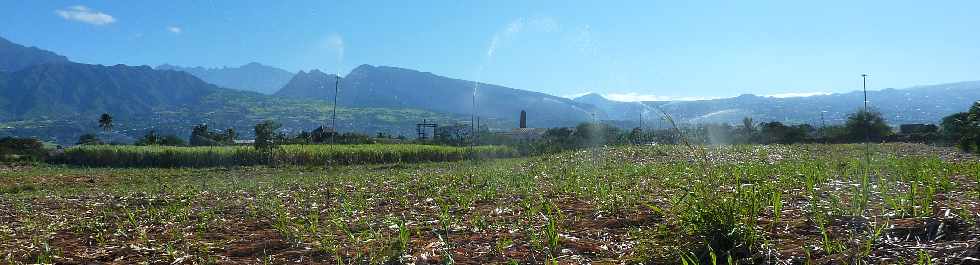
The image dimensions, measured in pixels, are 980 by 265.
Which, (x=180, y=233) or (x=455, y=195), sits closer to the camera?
(x=180, y=233)

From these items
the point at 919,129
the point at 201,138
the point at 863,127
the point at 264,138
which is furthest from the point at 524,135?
the point at 919,129

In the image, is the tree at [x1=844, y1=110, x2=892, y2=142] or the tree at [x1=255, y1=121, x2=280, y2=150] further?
the tree at [x1=844, y1=110, x2=892, y2=142]

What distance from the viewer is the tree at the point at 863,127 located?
6316cm

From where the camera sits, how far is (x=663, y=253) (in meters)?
4.28

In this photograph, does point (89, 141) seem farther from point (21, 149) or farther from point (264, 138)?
point (264, 138)

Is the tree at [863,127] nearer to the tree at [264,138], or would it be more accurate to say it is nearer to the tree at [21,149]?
the tree at [264,138]

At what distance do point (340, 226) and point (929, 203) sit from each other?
17.8ft

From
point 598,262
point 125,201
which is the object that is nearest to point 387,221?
point 598,262

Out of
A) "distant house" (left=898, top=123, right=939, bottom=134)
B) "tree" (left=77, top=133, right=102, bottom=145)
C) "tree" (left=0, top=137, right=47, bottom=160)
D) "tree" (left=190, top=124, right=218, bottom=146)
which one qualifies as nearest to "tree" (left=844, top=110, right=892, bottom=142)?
"distant house" (left=898, top=123, right=939, bottom=134)

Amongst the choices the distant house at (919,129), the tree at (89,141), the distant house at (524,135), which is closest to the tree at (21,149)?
the tree at (89,141)

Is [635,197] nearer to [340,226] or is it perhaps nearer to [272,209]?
[340,226]

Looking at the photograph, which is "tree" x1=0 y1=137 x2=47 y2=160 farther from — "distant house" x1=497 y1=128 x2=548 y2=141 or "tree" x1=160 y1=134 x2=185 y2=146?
"distant house" x1=497 y1=128 x2=548 y2=141

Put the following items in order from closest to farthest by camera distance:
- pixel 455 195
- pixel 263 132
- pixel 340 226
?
1. pixel 340 226
2. pixel 455 195
3. pixel 263 132

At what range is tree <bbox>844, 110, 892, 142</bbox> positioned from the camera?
6316 centimetres
